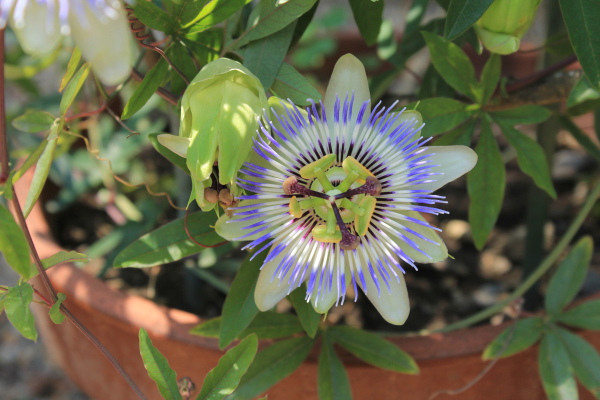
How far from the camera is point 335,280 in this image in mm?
770

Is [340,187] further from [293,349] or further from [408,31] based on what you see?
[408,31]

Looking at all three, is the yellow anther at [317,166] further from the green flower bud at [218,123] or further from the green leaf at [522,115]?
the green leaf at [522,115]

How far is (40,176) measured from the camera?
2.45ft

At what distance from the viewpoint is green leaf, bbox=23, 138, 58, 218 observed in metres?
0.75

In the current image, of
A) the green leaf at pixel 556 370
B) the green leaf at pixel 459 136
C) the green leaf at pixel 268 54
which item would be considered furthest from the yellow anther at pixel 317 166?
the green leaf at pixel 556 370

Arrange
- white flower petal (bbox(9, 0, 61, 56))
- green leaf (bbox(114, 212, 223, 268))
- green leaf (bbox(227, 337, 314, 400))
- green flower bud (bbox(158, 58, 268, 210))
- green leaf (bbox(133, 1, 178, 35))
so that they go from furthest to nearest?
green leaf (bbox(227, 337, 314, 400)) → green leaf (bbox(114, 212, 223, 268)) → green leaf (bbox(133, 1, 178, 35)) → green flower bud (bbox(158, 58, 268, 210)) → white flower petal (bbox(9, 0, 61, 56))

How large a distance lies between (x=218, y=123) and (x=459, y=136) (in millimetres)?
395

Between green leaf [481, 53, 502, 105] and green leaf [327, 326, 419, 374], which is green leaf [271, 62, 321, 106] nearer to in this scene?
green leaf [481, 53, 502, 105]

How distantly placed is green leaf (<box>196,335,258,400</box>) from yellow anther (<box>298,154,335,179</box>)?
0.62ft

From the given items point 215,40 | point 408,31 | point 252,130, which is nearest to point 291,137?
point 252,130

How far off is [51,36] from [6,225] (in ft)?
0.78

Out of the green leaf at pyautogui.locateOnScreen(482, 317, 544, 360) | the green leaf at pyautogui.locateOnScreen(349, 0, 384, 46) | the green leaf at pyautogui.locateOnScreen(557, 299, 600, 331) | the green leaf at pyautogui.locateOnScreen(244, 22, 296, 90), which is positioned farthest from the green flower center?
the green leaf at pyautogui.locateOnScreen(557, 299, 600, 331)

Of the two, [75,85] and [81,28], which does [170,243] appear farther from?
[81,28]

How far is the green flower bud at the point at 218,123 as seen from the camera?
654 mm
